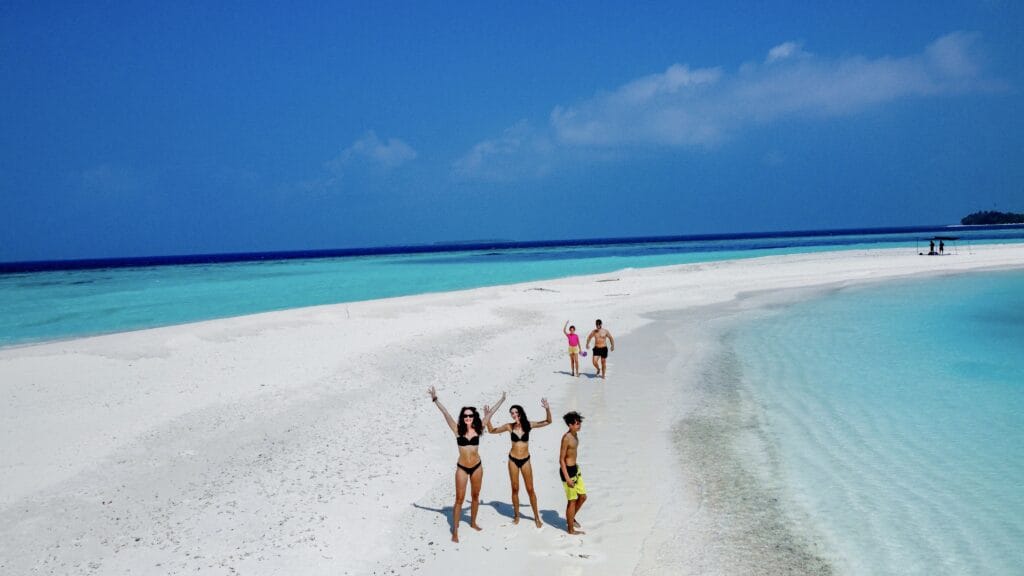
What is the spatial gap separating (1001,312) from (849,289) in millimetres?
9043

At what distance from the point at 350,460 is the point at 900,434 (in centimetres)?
941

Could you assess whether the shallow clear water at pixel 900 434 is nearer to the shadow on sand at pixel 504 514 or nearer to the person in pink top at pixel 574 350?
the shadow on sand at pixel 504 514

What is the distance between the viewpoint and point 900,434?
37.0ft

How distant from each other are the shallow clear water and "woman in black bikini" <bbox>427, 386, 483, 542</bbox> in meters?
4.16

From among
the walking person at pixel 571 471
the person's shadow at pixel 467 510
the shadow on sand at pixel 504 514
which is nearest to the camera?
the walking person at pixel 571 471

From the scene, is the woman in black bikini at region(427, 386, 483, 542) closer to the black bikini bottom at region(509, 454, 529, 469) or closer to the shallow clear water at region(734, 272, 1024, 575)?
the black bikini bottom at region(509, 454, 529, 469)

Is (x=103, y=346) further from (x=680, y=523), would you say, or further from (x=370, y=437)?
(x=680, y=523)

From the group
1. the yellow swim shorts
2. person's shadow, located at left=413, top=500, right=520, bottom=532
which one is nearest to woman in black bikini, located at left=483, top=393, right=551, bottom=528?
person's shadow, located at left=413, top=500, right=520, bottom=532

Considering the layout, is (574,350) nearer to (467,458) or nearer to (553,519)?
(553,519)

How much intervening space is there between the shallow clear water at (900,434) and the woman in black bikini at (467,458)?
13.7 feet

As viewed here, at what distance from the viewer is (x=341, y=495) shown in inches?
362

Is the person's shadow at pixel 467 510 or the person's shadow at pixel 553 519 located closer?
the person's shadow at pixel 553 519

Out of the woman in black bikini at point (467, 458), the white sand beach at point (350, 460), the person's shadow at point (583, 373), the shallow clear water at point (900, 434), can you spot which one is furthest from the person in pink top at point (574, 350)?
the woman in black bikini at point (467, 458)

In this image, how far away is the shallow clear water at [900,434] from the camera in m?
7.62
